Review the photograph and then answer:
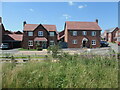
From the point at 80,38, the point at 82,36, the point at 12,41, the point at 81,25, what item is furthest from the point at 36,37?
the point at 81,25

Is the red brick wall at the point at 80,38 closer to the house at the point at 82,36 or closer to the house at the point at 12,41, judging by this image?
the house at the point at 82,36

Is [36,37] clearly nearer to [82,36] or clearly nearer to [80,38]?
[80,38]

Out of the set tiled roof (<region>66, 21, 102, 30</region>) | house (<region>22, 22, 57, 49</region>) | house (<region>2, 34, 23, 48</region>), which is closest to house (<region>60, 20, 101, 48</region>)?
tiled roof (<region>66, 21, 102, 30</region>)

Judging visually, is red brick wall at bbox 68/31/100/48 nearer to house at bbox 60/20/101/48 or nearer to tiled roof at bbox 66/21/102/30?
house at bbox 60/20/101/48

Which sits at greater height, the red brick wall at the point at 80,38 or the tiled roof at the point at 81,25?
the tiled roof at the point at 81,25

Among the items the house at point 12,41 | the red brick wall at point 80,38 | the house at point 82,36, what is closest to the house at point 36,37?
the house at point 12,41

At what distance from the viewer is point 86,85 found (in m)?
3.38

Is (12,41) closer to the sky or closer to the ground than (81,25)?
closer to the ground

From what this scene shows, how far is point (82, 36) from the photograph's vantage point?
2869 cm

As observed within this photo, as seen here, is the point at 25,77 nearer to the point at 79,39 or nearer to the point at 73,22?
the point at 79,39

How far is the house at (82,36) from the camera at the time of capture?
28.3 metres

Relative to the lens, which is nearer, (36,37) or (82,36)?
(36,37)

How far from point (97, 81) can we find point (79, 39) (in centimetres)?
2547

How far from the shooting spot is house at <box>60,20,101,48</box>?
28341 millimetres
